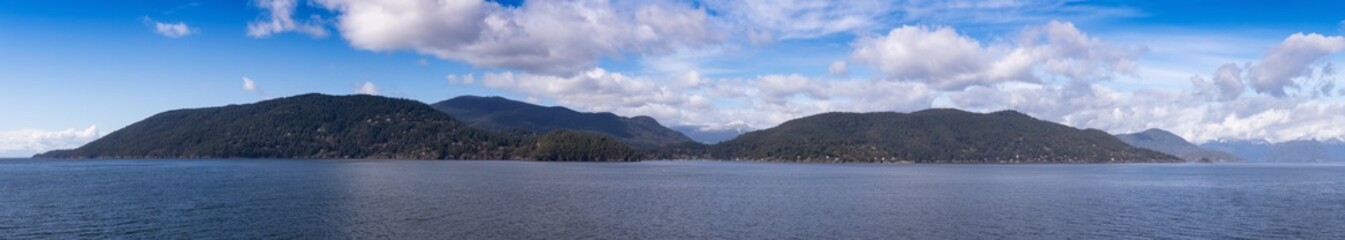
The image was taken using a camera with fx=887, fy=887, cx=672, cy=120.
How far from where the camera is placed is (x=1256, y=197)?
113875 mm

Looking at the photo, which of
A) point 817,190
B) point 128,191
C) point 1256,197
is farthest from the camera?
point 817,190

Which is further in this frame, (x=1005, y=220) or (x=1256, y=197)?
(x=1256, y=197)

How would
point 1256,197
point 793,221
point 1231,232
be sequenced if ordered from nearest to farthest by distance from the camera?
point 1231,232 → point 793,221 → point 1256,197

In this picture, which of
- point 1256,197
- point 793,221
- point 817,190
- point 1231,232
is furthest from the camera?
point 817,190

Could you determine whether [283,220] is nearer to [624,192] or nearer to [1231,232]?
[624,192]

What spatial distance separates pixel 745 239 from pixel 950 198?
175ft

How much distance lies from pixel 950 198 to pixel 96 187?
4283 inches

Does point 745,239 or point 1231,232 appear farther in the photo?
point 1231,232

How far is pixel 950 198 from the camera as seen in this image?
358 ft

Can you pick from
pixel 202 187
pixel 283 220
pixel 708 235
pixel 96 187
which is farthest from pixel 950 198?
pixel 96 187

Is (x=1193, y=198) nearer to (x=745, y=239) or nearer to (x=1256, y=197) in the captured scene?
(x=1256, y=197)

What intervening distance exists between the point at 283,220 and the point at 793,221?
139 feet

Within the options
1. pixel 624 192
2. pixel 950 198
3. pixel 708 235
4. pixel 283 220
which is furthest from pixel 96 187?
pixel 950 198

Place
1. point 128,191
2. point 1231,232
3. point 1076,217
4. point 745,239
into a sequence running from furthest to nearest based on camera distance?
point 128,191
point 1076,217
point 1231,232
point 745,239
